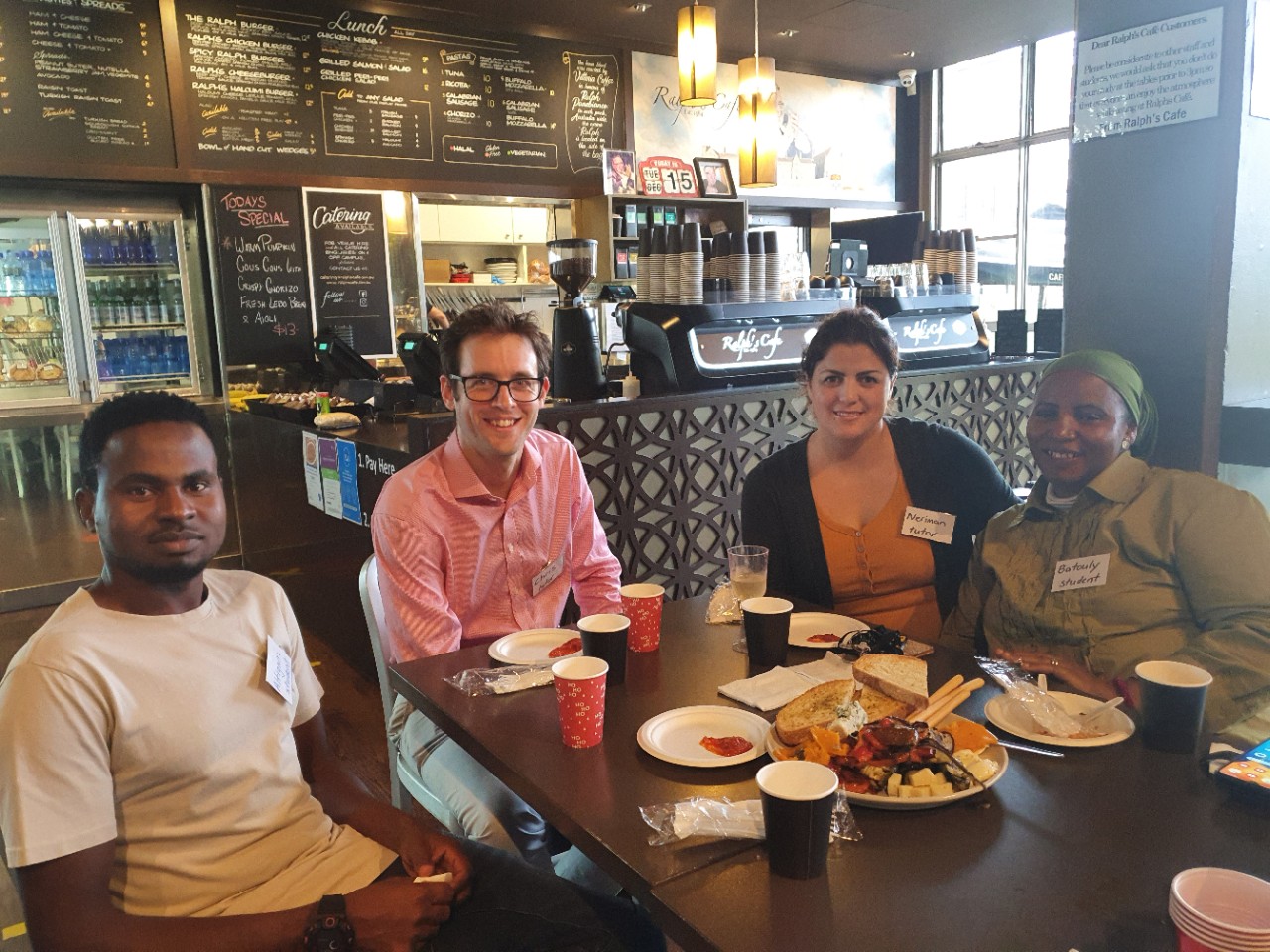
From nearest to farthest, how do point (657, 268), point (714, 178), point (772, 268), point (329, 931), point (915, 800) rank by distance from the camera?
point (915, 800), point (329, 931), point (657, 268), point (772, 268), point (714, 178)

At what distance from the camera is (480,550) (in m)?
2.10

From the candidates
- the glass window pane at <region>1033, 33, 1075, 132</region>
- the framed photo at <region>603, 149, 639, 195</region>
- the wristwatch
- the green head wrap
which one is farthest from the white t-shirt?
the glass window pane at <region>1033, 33, 1075, 132</region>

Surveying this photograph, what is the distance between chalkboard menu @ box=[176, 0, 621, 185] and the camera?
5293 mm

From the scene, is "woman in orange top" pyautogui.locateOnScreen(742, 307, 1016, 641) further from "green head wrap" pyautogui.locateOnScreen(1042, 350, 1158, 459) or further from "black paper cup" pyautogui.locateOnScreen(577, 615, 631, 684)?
"black paper cup" pyautogui.locateOnScreen(577, 615, 631, 684)

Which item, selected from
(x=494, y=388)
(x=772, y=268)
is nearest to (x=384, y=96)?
(x=772, y=268)

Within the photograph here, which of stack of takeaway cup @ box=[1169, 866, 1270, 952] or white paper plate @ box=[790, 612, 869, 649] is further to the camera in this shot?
white paper plate @ box=[790, 612, 869, 649]

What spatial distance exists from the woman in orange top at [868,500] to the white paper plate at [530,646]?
2.06 ft

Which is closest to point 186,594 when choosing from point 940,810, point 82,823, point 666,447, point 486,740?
point 82,823

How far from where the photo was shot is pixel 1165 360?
204cm

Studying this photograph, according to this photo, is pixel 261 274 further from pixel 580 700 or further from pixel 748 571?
pixel 580 700

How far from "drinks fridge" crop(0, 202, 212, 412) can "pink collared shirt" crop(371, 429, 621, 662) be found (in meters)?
3.91

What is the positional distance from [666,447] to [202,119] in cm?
374

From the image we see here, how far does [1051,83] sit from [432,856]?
7767 mm

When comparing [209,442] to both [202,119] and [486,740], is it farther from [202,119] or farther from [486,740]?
[202,119]
